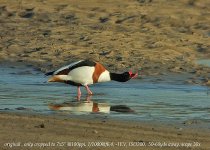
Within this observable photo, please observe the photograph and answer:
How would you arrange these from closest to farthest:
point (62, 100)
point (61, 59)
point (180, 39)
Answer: point (62, 100) → point (61, 59) → point (180, 39)

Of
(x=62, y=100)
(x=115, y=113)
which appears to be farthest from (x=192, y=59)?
(x=115, y=113)

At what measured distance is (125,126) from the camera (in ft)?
Result: 32.4

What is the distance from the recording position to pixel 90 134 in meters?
9.16

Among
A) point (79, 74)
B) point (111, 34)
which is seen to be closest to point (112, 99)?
point (79, 74)

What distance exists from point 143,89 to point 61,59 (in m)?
4.24

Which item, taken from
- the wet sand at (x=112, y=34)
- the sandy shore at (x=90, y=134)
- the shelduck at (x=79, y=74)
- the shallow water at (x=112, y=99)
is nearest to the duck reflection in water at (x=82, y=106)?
the shallow water at (x=112, y=99)

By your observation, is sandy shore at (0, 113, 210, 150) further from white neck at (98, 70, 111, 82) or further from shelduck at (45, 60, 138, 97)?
white neck at (98, 70, 111, 82)

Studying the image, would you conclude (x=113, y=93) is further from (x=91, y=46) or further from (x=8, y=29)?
(x=8, y=29)

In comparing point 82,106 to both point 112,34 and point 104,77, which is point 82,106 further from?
point 112,34

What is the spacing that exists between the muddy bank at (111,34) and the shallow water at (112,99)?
57.9 inches

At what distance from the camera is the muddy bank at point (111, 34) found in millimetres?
18531

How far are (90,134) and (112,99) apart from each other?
399cm

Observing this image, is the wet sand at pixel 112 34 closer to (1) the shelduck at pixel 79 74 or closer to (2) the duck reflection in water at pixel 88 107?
(1) the shelduck at pixel 79 74

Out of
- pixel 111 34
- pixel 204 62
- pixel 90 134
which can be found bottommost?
pixel 204 62
